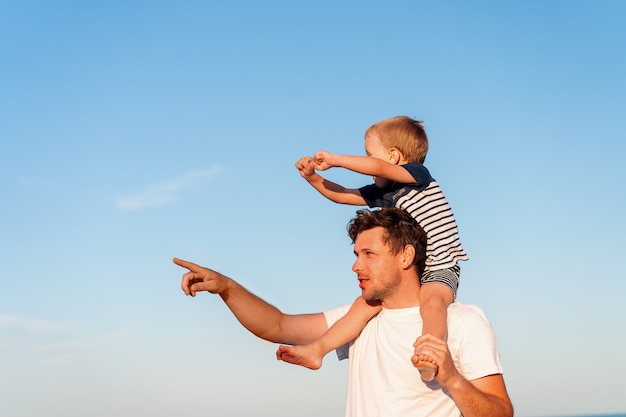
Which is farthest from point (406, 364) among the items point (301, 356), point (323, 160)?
point (323, 160)

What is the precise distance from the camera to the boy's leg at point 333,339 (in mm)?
6273

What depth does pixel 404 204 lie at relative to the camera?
21.7 feet

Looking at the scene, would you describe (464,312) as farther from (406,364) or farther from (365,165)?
(365,165)

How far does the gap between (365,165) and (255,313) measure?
144cm

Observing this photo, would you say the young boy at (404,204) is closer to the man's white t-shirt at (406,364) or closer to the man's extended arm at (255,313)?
the man's white t-shirt at (406,364)

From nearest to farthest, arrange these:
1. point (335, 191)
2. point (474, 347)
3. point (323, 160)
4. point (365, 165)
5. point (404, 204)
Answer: point (474, 347), point (365, 165), point (323, 160), point (404, 204), point (335, 191)

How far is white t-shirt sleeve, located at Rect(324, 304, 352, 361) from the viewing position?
6.72m

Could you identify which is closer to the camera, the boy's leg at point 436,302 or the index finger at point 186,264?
the boy's leg at point 436,302

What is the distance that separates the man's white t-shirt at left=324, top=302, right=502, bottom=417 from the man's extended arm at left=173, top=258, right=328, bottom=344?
0.50 meters

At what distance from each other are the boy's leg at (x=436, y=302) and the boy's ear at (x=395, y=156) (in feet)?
3.14

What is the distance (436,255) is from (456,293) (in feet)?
1.10

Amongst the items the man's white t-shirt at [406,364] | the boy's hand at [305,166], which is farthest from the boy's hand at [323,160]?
the man's white t-shirt at [406,364]

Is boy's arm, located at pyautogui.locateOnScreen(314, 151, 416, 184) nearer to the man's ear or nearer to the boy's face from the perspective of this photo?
the boy's face

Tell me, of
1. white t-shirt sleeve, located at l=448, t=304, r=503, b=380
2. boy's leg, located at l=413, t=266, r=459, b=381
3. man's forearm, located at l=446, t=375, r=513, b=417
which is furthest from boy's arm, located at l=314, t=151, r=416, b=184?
man's forearm, located at l=446, t=375, r=513, b=417
